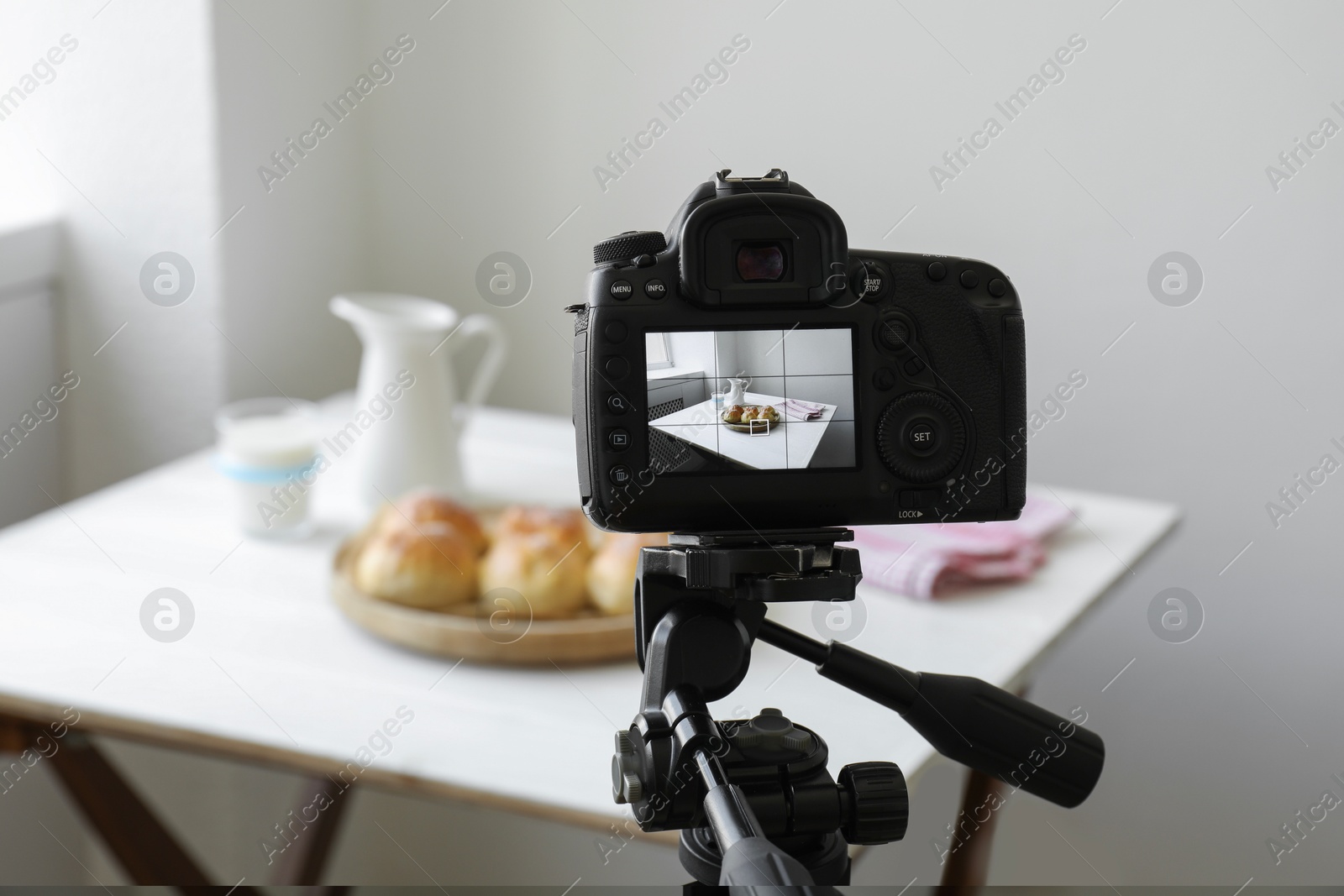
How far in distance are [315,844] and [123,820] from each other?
0.30m

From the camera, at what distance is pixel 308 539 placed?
130 centimetres

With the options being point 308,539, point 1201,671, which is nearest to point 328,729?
point 308,539

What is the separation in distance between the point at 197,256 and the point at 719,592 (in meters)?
1.39

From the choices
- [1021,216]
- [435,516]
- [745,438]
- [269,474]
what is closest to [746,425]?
[745,438]

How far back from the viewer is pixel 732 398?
0.48 meters

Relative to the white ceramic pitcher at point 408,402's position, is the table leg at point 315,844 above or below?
below

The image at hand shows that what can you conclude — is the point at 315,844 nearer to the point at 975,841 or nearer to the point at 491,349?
the point at 491,349

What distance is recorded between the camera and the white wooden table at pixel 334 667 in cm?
91

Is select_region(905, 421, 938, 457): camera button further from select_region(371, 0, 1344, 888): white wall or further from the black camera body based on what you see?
select_region(371, 0, 1344, 888): white wall

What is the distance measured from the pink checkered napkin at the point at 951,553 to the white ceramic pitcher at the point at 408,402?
496 mm

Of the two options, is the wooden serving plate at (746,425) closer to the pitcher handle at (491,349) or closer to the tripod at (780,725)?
the tripod at (780,725)

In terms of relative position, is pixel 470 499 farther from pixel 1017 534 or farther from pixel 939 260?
pixel 939 260

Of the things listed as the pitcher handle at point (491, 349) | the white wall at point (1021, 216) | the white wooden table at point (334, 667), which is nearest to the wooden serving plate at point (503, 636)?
the white wooden table at point (334, 667)

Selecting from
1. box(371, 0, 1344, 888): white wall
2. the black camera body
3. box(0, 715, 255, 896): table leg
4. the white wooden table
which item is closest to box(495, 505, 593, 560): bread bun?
the white wooden table
